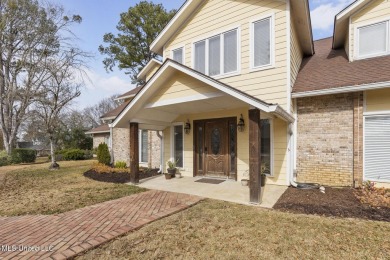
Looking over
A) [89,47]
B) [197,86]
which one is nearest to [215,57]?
[197,86]

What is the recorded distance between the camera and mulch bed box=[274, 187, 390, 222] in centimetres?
480

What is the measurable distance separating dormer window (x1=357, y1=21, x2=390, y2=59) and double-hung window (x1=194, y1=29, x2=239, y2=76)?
448cm

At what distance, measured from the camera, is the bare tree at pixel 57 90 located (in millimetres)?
14117

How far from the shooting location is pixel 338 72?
7.62m

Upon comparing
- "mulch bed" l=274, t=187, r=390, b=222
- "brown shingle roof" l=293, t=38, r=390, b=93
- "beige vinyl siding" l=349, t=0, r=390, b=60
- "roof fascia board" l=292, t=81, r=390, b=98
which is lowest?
"mulch bed" l=274, t=187, r=390, b=222

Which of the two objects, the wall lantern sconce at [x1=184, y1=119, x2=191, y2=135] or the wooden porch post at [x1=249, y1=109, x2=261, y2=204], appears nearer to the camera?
the wooden porch post at [x1=249, y1=109, x2=261, y2=204]

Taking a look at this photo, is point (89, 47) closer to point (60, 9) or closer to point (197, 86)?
point (60, 9)

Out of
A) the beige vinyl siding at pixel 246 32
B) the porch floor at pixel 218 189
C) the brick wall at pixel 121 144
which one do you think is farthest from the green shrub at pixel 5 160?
the beige vinyl siding at pixel 246 32

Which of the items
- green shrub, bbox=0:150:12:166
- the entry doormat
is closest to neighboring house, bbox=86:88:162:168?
the entry doormat

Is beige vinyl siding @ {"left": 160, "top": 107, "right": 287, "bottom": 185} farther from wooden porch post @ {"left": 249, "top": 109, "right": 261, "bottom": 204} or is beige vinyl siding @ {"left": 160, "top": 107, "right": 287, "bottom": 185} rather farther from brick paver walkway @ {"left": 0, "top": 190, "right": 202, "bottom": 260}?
brick paver walkway @ {"left": 0, "top": 190, "right": 202, "bottom": 260}

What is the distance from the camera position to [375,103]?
6.63 m

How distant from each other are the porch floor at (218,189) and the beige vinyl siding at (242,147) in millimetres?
479

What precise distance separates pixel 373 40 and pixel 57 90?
56.9 feet

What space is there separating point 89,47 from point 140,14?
9115mm
